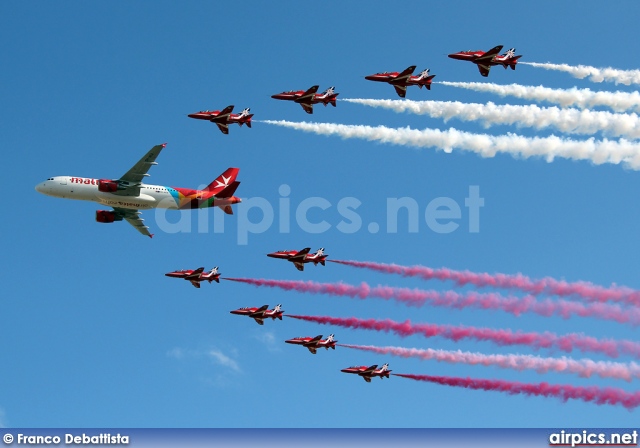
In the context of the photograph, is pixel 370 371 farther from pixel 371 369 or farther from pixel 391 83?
pixel 391 83

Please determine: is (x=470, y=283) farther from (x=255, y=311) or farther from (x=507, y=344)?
(x=255, y=311)

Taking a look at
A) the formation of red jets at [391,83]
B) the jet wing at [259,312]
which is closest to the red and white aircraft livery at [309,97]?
the formation of red jets at [391,83]

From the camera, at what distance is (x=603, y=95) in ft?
347

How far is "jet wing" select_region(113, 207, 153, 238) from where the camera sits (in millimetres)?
128250

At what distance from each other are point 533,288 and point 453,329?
9196 millimetres

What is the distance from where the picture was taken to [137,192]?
120 metres

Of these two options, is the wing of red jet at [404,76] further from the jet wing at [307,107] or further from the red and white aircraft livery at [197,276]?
the red and white aircraft livery at [197,276]

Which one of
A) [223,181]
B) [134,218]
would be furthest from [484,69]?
[134,218]

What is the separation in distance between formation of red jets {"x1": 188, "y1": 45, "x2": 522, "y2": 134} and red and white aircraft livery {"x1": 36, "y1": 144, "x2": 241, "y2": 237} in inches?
306

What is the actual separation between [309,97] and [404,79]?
34.9 feet

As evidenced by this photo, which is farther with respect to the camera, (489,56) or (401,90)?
(401,90)

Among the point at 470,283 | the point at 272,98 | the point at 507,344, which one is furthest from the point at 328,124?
the point at 507,344

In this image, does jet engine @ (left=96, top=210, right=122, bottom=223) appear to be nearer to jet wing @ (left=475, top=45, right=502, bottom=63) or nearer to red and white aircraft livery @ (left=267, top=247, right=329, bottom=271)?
red and white aircraft livery @ (left=267, top=247, right=329, bottom=271)

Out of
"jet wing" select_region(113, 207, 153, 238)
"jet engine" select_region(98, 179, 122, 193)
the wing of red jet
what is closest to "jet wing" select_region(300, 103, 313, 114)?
the wing of red jet
